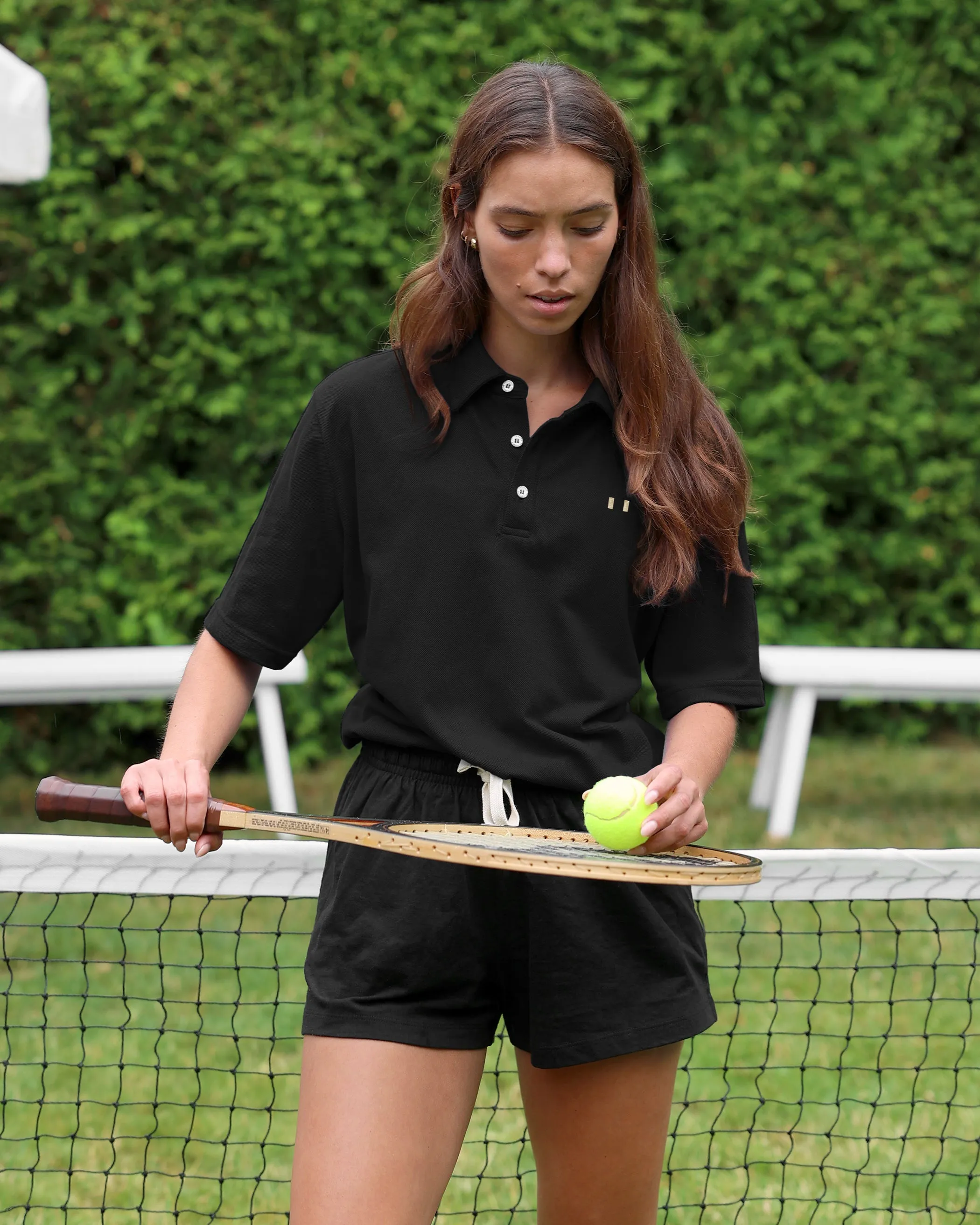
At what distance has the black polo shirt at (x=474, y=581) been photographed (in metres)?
2.20

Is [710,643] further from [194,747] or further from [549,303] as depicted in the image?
[194,747]

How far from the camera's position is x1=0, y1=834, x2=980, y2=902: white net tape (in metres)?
3.02

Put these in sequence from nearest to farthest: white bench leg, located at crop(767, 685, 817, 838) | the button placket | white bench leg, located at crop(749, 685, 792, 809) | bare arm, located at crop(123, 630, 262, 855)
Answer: bare arm, located at crop(123, 630, 262, 855)
the button placket
white bench leg, located at crop(767, 685, 817, 838)
white bench leg, located at crop(749, 685, 792, 809)

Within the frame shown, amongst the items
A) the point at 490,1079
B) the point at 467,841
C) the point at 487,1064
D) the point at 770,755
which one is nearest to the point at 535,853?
the point at 467,841

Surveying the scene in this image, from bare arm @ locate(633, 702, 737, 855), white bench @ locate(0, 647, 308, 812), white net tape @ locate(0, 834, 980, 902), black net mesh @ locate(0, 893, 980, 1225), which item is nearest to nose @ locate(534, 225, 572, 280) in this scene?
bare arm @ locate(633, 702, 737, 855)

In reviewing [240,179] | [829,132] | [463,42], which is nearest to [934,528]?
[829,132]

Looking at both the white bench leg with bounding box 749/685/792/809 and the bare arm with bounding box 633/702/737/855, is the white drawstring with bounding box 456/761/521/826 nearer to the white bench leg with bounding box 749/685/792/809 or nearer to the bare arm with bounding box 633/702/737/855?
the bare arm with bounding box 633/702/737/855

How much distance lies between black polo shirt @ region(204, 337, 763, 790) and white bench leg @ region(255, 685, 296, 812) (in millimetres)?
4050

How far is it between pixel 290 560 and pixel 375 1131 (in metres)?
0.84

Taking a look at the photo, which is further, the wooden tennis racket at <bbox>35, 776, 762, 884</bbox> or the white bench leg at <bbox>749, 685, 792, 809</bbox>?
the white bench leg at <bbox>749, 685, 792, 809</bbox>

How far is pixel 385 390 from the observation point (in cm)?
230

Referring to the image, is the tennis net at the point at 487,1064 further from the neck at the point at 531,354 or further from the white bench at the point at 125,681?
the neck at the point at 531,354

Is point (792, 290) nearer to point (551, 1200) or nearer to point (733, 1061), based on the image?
point (733, 1061)

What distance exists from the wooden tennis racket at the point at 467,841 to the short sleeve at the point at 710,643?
10.1 inches
